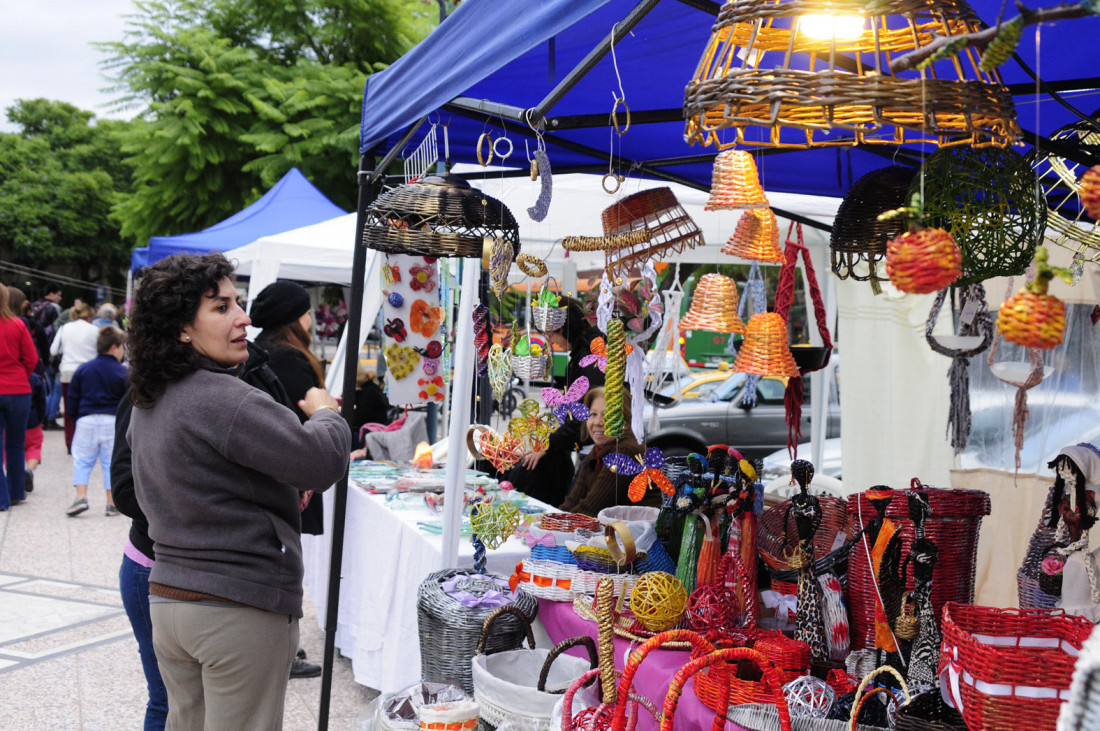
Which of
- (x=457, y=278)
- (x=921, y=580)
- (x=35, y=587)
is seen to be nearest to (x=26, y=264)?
(x=35, y=587)

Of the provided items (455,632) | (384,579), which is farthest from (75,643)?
(455,632)

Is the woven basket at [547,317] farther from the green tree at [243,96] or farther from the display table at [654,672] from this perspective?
the green tree at [243,96]

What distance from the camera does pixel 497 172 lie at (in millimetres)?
3412

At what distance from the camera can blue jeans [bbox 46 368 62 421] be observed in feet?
36.3

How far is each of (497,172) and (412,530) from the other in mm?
1428

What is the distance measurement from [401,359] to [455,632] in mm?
1679

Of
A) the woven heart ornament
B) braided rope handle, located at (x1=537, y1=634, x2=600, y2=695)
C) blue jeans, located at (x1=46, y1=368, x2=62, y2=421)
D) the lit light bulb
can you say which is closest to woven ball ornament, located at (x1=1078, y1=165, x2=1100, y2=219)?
the lit light bulb

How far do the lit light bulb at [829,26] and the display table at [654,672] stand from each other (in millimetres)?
1291

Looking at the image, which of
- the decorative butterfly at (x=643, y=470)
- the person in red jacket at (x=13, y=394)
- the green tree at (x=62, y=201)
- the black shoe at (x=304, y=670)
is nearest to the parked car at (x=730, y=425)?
the black shoe at (x=304, y=670)

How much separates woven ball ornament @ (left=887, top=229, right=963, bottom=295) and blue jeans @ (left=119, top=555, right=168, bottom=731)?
2119 mm

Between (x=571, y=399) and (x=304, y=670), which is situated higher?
(x=571, y=399)

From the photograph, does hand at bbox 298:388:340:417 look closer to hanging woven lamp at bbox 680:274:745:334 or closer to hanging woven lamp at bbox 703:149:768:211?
hanging woven lamp at bbox 680:274:745:334

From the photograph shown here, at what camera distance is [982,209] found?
1.67 m

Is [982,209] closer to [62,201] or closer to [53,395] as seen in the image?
[53,395]
